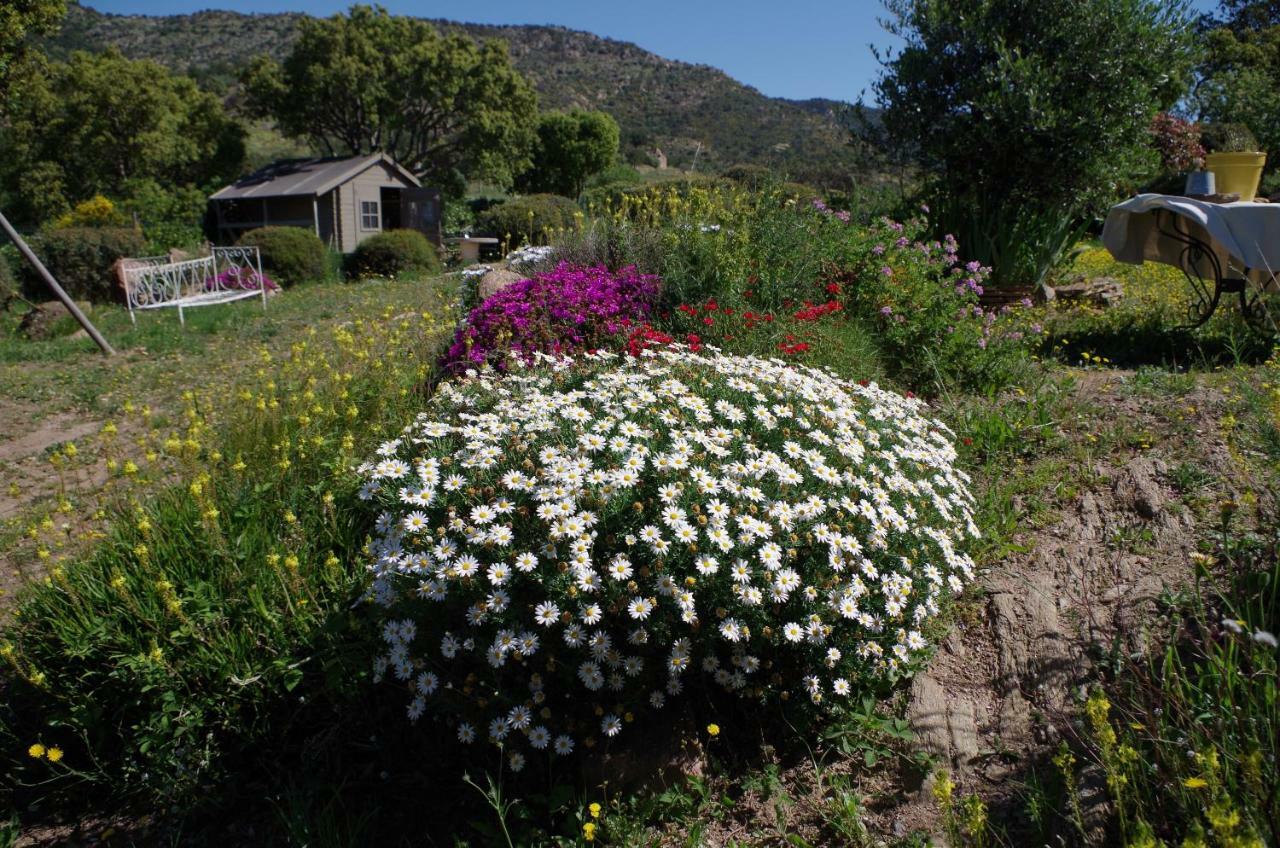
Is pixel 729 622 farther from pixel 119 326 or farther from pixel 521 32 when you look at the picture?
pixel 521 32

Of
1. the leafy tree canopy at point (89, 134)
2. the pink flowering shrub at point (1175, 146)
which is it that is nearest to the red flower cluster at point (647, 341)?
the pink flowering shrub at point (1175, 146)

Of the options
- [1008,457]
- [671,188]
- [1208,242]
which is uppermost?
[671,188]

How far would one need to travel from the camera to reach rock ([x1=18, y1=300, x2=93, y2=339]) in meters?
10.1

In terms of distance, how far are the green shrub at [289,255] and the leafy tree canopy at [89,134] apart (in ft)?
38.6

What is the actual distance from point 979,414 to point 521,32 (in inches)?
3355

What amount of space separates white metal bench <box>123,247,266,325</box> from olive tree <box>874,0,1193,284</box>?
31.0 ft

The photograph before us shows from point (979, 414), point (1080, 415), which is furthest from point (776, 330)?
point (1080, 415)

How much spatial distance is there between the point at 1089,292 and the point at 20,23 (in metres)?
15.8

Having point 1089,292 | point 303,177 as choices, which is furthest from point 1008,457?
point 303,177

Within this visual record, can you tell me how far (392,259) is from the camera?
15719 millimetres

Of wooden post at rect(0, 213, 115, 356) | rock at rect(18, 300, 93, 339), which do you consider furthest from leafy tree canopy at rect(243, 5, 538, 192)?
wooden post at rect(0, 213, 115, 356)

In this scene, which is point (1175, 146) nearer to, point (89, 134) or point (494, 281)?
point (494, 281)

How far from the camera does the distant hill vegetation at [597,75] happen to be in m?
52.2

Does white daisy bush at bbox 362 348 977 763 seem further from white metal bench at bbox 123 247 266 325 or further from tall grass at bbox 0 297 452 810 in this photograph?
white metal bench at bbox 123 247 266 325
